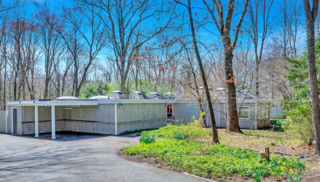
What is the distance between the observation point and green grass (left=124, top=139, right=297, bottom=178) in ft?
16.8

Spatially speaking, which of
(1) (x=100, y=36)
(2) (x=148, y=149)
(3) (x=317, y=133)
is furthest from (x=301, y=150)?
(1) (x=100, y=36)

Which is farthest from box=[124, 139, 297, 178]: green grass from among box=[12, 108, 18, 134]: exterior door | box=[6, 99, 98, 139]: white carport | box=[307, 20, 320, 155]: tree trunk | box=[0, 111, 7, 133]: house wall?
box=[0, 111, 7, 133]: house wall

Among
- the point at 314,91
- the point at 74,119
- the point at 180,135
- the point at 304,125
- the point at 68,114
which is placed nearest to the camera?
the point at 314,91

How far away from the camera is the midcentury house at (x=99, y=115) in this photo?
12.8 m

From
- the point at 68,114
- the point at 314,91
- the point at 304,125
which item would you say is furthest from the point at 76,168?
the point at 68,114

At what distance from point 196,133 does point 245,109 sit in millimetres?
8307

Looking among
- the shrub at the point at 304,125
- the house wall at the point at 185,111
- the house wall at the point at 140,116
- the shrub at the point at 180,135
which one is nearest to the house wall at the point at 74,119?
the house wall at the point at 140,116

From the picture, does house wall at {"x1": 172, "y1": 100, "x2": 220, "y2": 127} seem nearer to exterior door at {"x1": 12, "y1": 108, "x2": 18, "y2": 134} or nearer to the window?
the window

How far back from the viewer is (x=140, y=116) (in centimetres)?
1452

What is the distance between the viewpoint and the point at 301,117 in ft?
25.0

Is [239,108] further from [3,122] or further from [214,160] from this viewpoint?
[3,122]

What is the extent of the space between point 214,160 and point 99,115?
30.5 ft

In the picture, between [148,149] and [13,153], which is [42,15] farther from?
[148,149]

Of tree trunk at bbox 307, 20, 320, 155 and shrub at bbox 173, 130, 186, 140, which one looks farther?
shrub at bbox 173, 130, 186, 140
